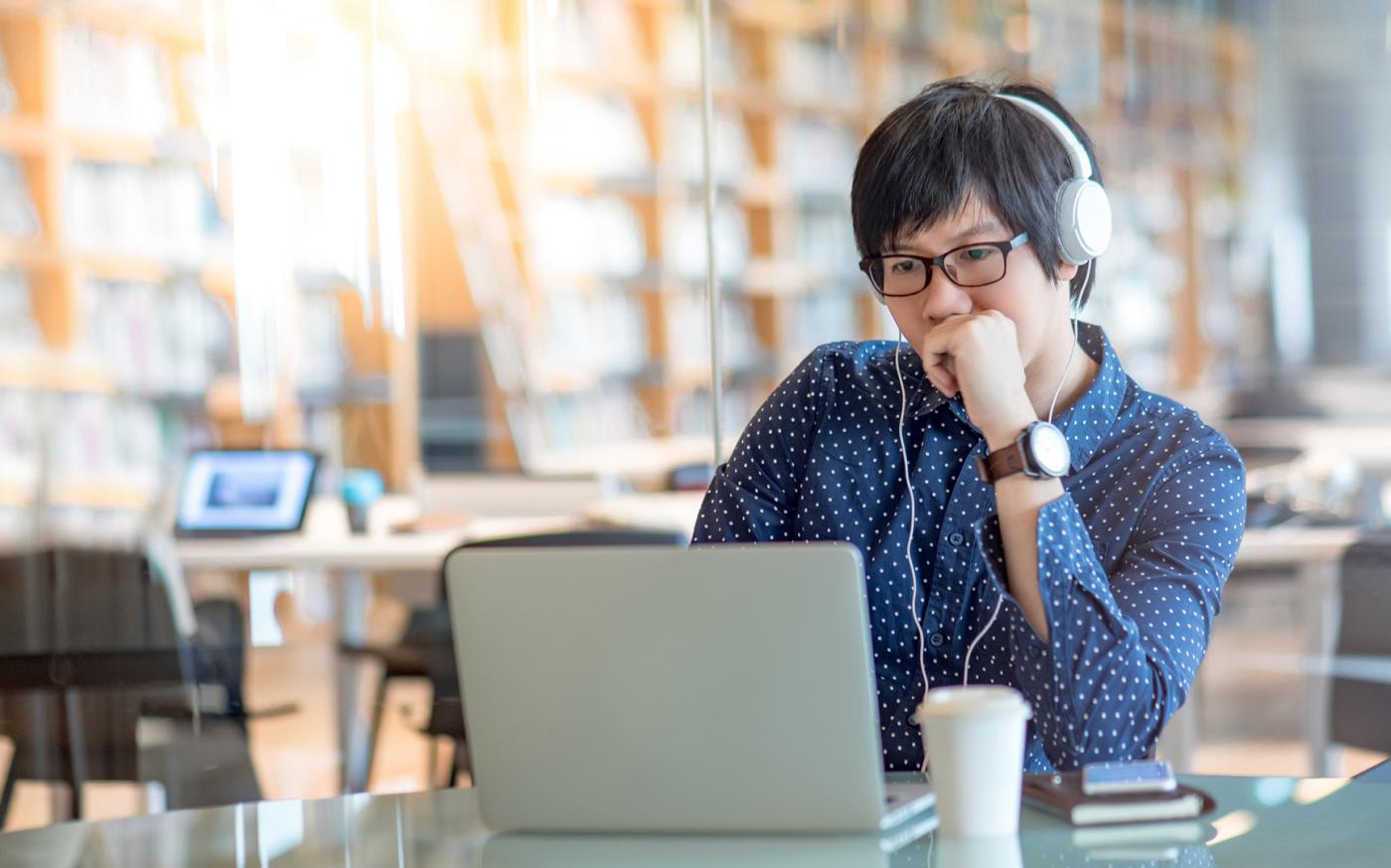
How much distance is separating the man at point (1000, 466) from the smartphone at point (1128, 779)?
0.11 m

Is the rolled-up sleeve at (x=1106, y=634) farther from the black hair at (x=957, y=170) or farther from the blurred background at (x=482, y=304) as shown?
the blurred background at (x=482, y=304)

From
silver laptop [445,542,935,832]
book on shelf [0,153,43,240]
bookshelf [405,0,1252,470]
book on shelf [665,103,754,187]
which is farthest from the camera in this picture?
book on shelf [665,103,754,187]

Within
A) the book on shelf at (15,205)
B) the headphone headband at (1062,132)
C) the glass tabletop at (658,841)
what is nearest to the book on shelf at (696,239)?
the book on shelf at (15,205)

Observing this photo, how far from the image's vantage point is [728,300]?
251 inches

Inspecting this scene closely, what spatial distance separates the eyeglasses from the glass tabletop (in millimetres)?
441

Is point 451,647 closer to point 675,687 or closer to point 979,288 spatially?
point 979,288

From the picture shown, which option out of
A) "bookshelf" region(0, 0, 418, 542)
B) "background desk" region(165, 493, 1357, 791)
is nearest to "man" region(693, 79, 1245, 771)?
"background desk" region(165, 493, 1357, 791)

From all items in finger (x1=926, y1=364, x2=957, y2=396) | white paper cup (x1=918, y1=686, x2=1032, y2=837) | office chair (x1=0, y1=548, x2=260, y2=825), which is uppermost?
finger (x1=926, y1=364, x2=957, y2=396)

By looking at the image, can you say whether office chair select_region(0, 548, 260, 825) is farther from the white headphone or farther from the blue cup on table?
the white headphone

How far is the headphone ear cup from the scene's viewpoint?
1.41 m

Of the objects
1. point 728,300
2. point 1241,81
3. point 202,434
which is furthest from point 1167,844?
point 1241,81

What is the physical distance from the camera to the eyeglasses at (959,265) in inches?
54.6

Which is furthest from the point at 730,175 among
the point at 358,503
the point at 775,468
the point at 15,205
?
the point at 775,468

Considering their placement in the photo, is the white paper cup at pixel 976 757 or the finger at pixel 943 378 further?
the finger at pixel 943 378
